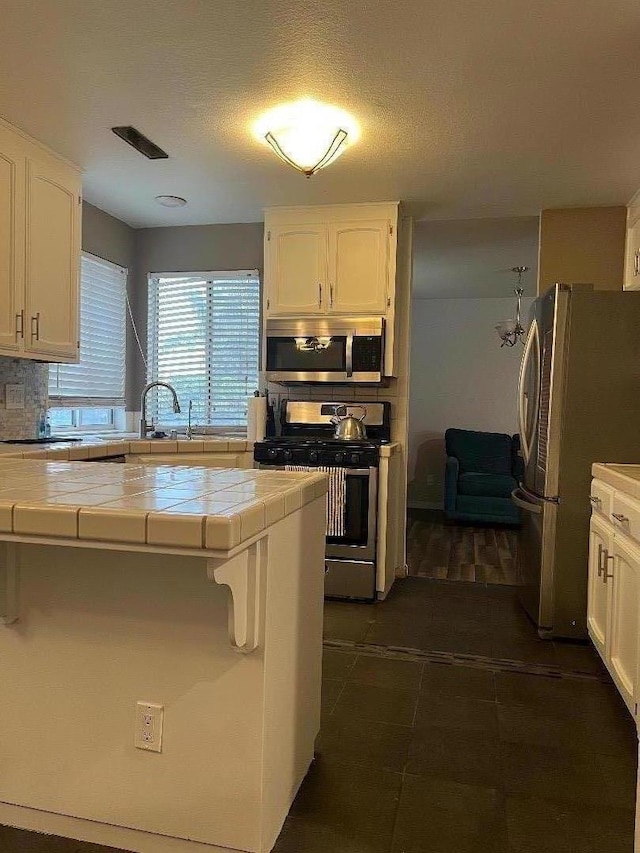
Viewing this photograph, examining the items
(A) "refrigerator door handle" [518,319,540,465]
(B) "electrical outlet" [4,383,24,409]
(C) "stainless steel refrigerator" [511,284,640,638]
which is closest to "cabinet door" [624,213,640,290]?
(C) "stainless steel refrigerator" [511,284,640,638]

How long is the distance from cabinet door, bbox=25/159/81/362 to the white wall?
4669 millimetres

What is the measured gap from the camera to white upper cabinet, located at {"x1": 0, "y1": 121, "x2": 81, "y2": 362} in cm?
292

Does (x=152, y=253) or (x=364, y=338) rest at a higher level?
(x=152, y=253)

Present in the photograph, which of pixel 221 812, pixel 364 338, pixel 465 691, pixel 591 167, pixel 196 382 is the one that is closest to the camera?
pixel 221 812

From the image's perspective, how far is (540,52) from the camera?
86.7 inches

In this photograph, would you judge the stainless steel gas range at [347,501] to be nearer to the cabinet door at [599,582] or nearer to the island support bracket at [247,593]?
the cabinet door at [599,582]

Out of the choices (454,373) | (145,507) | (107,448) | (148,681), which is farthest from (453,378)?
(145,507)

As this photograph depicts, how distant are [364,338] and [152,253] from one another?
185cm

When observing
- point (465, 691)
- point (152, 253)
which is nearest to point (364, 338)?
point (152, 253)

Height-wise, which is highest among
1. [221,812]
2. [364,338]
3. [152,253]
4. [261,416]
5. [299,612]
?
[152,253]

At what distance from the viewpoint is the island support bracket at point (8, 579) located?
61.4 inches

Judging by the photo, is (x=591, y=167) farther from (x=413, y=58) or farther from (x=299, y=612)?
(x=299, y=612)

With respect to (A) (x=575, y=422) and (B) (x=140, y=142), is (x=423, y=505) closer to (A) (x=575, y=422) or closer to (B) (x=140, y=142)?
(A) (x=575, y=422)

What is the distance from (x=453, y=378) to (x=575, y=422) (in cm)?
426
